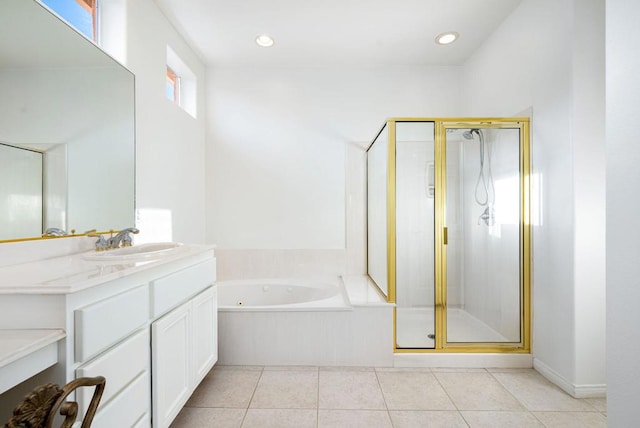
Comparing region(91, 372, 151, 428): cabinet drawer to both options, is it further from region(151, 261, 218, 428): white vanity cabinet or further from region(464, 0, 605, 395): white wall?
region(464, 0, 605, 395): white wall

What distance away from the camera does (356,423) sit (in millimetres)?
1675

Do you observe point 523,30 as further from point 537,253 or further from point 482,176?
point 537,253

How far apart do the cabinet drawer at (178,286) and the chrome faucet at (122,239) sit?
41 centimetres

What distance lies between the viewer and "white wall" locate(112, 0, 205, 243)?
84.3 inches

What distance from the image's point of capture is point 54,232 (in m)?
1.48

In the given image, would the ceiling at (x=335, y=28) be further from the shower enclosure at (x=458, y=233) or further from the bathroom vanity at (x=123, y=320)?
the bathroom vanity at (x=123, y=320)

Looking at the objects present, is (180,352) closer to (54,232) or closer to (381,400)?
(54,232)

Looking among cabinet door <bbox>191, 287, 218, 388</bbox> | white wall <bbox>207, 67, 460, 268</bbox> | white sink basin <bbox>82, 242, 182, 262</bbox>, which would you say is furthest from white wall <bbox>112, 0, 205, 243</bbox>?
cabinet door <bbox>191, 287, 218, 388</bbox>

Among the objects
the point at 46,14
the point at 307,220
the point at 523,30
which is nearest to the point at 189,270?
the point at 46,14

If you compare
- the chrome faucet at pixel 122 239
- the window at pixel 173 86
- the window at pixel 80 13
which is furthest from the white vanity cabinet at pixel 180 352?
the window at pixel 173 86

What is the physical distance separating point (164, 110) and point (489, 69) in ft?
9.39

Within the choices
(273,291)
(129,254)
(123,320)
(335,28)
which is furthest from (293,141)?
(123,320)

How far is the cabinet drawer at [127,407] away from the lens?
102cm

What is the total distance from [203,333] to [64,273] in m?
0.96
